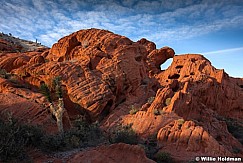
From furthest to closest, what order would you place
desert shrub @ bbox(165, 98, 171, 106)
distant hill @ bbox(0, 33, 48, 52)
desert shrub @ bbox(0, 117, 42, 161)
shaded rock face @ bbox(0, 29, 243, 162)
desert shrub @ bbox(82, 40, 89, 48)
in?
distant hill @ bbox(0, 33, 48, 52)
desert shrub @ bbox(82, 40, 89, 48)
desert shrub @ bbox(165, 98, 171, 106)
shaded rock face @ bbox(0, 29, 243, 162)
desert shrub @ bbox(0, 117, 42, 161)

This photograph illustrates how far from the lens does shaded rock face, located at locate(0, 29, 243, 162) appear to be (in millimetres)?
16438

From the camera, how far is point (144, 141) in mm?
16469

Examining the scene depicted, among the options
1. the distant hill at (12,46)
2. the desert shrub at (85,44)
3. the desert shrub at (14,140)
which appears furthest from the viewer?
Result: the distant hill at (12,46)

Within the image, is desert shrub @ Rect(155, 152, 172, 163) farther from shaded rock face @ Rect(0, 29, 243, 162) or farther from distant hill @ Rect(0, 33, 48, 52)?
distant hill @ Rect(0, 33, 48, 52)

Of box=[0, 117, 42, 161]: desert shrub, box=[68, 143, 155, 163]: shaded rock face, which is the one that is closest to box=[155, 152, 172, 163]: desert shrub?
box=[68, 143, 155, 163]: shaded rock face

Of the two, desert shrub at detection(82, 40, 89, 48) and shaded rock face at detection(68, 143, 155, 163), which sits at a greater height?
desert shrub at detection(82, 40, 89, 48)

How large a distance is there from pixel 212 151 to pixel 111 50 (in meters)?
15.3

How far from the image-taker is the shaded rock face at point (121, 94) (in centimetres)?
1644

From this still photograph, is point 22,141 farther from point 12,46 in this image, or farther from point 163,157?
point 12,46

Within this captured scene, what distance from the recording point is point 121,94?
24.9m

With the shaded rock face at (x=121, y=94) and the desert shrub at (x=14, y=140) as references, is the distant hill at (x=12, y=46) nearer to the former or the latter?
the shaded rock face at (x=121, y=94)

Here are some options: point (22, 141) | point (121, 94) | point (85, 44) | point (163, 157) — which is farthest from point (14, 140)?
point (85, 44)

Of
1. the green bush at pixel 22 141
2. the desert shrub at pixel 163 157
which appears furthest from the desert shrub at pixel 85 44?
the desert shrub at pixel 163 157

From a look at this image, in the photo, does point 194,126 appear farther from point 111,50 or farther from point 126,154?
point 111,50
